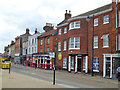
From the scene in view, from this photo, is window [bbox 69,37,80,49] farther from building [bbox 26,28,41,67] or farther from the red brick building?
building [bbox 26,28,41,67]

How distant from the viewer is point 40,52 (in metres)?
46.9

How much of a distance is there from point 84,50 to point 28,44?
108 ft

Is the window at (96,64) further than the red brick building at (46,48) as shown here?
No

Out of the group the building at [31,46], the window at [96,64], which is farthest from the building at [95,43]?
the building at [31,46]

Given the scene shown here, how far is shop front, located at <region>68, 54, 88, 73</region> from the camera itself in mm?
27984

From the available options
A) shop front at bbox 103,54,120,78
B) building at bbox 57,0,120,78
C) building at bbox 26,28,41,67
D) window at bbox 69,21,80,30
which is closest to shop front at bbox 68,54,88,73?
building at bbox 57,0,120,78

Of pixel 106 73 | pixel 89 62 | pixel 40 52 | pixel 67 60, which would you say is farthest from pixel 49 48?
pixel 106 73

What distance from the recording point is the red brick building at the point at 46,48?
40062 millimetres

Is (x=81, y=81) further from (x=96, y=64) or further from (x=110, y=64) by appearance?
(x=96, y=64)

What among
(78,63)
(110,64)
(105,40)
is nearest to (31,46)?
(78,63)

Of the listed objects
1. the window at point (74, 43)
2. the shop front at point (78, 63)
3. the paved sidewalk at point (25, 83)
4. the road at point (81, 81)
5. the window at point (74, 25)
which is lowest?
the road at point (81, 81)

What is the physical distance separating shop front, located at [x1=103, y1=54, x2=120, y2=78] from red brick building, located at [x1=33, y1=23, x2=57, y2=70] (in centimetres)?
1733

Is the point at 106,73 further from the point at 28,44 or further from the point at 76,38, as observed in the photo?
the point at 28,44

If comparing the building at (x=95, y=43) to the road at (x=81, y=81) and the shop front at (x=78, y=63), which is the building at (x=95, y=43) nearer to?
the shop front at (x=78, y=63)
